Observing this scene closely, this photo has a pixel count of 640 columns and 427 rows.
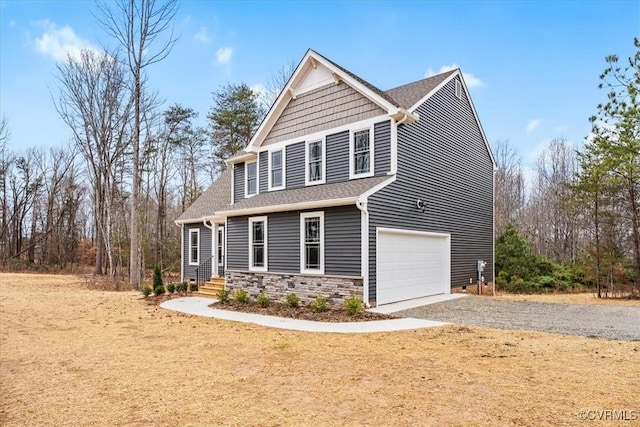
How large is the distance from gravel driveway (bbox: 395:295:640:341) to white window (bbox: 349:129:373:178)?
4373mm

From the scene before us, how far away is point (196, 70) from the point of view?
72.3 ft

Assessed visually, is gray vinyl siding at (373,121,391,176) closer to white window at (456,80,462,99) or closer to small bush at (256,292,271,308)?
Answer: small bush at (256,292,271,308)

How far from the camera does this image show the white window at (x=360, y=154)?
12195 mm

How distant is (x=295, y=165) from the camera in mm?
13953

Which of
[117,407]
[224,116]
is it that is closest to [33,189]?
[224,116]

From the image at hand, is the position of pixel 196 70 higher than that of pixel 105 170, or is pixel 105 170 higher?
pixel 196 70

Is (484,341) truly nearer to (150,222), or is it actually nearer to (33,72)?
(33,72)

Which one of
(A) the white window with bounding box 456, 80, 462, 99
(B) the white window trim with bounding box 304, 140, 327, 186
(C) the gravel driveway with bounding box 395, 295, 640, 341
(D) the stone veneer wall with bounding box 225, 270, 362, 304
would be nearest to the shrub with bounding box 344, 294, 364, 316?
(D) the stone veneer wall with bounding box 225, 270, 362, 304

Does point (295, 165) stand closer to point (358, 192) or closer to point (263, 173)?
point (263, 173)

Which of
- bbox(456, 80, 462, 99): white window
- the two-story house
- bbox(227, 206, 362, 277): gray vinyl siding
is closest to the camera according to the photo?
bbox(227, 206, 362, 277): gray vinyl siding

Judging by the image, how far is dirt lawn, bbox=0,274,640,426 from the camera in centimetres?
410

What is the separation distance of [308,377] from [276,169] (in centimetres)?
1017

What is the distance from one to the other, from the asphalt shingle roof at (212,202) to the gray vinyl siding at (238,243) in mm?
3413

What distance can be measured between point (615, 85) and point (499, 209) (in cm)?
1996
